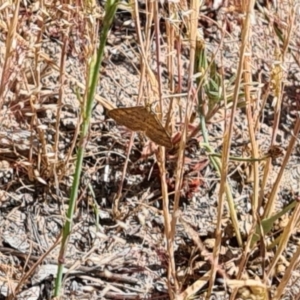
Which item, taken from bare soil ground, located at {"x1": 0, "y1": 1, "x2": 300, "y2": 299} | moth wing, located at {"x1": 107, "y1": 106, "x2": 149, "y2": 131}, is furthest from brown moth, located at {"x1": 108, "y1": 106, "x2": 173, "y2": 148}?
bare soil ground, located at {"x1": 0, "y1": 1, "x2": 300, "y2": 299}

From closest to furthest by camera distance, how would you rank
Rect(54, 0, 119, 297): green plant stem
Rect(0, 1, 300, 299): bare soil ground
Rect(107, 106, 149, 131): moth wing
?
Rect(54, 0, 119, 297): green plant stem → Rect(107, 106, 149, 131): moth wing → Rect(0, 1, 300, 299): bare soil ground

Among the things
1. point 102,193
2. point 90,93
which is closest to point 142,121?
point 90,93

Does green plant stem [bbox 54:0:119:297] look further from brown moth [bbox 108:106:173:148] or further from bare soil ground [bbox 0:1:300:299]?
bare soil ground [bbox 0:1:300:299]

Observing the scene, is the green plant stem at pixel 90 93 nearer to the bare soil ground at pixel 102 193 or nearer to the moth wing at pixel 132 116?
the moth wing at pixel 132 116

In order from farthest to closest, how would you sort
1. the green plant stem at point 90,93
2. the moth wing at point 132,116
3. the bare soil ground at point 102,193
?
the bare soil ground at point 102,193 → the moth wing at point 132,116 → the green plant stem at point 90,93

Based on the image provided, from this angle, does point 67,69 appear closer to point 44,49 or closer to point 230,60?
point 44,49

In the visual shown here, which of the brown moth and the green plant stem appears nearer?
the green plant stem

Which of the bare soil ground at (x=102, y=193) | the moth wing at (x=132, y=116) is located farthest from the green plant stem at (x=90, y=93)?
the bare soil ground at (x=102, y=193)

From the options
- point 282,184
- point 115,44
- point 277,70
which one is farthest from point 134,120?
point 115,44
